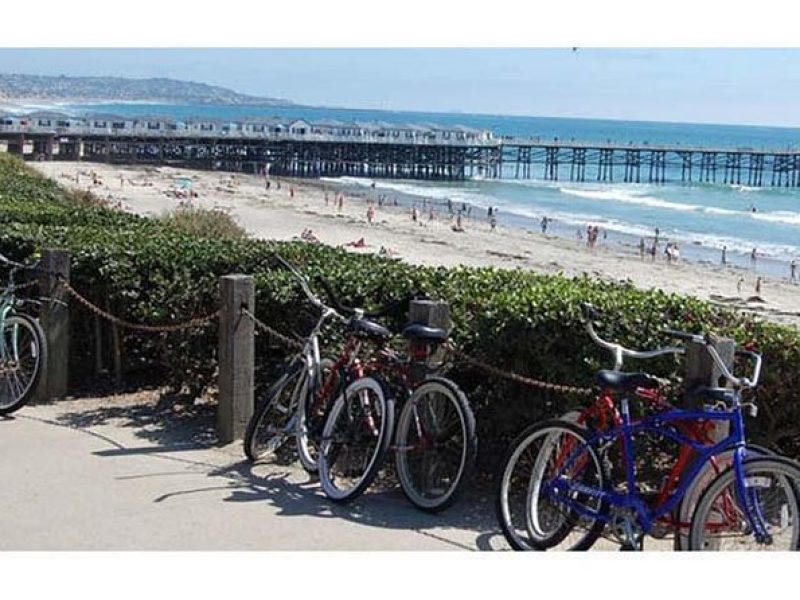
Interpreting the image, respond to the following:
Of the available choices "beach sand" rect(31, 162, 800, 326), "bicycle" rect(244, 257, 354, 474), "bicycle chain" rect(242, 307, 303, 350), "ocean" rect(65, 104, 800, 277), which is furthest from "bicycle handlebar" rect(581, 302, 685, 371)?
"ocean" rect(65, 104, 800, 277)

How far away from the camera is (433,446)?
4988 millimetres

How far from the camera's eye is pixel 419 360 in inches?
200

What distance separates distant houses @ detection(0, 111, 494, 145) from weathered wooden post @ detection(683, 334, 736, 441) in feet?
247

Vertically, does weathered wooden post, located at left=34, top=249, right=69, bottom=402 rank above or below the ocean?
above

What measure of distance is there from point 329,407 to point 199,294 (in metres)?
1.93

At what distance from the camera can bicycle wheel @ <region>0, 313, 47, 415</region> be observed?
261 inches

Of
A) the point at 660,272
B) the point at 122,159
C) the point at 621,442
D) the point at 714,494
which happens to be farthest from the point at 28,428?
the point at 122,159

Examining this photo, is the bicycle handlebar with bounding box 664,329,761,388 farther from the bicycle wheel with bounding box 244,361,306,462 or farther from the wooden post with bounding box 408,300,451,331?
the bicycle wheel with bounding box 244,361,306,462

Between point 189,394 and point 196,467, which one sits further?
point 189,394

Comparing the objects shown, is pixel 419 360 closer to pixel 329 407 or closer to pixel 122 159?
pixel 329 407

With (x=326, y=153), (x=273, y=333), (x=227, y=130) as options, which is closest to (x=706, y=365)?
(x=273, y=333)

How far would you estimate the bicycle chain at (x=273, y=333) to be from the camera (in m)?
6.02

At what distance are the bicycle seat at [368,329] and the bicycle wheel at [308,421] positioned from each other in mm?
300

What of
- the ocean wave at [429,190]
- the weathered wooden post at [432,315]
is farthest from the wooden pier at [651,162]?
the weathered wooden post at [432,315]
